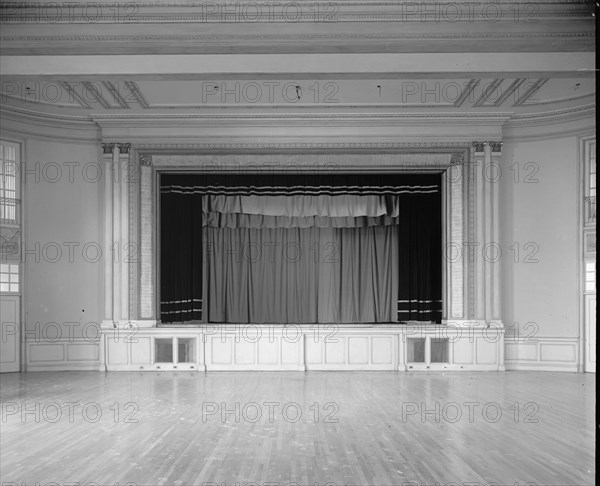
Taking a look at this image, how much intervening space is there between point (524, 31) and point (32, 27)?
4842mm

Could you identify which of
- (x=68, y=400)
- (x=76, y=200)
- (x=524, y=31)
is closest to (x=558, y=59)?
(x=524, y=31)

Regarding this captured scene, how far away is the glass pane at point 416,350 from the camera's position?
1152 cm

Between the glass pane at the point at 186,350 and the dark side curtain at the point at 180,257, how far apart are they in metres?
0.68

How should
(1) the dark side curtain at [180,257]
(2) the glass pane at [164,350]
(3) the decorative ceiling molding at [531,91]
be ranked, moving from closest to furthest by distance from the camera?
(3) the decorative ceiling molding at [531,91] → (2) the glass pane at [164,350] → (1) the dark side curtain at [180,257]

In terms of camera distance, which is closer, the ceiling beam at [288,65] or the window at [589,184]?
the ceiling beam at [288,65]

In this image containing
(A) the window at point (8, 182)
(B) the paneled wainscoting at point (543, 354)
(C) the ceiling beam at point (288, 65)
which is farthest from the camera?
(B) the paneled wainscoting at point (543, 354)

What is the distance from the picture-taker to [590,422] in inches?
279

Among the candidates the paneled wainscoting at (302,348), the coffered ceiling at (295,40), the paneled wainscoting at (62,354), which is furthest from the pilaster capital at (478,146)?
the paneled wainscoting at (62,354)

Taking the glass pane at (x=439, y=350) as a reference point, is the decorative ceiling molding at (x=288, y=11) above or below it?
above

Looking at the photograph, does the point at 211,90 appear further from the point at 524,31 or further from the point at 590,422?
the point at 590,422

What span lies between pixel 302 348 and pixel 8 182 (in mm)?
5371

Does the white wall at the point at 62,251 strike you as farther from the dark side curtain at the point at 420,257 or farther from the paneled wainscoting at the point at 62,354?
the dark side curtain at the point at 420,257

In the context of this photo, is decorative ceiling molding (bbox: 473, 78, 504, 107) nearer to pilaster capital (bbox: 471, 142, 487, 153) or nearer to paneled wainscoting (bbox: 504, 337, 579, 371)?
pilaster capital (bbox: 471, 142, 487, 153)

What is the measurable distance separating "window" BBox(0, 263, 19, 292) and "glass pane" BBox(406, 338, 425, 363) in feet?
21.0
